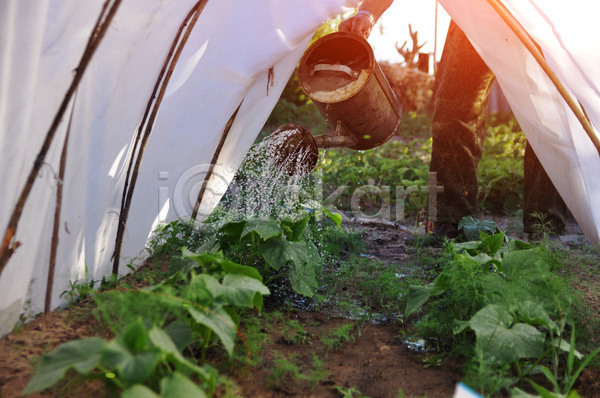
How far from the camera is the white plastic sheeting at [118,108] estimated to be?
5.79 feet

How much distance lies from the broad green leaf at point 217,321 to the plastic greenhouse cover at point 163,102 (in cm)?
72

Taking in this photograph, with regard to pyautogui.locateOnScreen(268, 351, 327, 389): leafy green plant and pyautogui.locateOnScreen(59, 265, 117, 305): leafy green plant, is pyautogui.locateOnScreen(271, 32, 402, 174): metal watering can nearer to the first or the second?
pyautogui.locateOnScreen(59, 265, 117, 305): leafy green plant

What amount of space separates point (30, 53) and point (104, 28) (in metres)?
0.33

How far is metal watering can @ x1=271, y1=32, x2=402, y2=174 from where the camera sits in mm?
2990

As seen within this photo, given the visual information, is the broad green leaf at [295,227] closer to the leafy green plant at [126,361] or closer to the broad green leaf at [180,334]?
the broad green leaf at [180,334]

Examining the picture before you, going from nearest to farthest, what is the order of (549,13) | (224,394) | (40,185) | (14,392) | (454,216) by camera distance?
1. (14,392)
2. (224,394)
3. (40,185)
4. (549,13)
5. (454,216)

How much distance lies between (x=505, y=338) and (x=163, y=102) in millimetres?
1779

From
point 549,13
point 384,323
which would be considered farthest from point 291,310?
point 549,13

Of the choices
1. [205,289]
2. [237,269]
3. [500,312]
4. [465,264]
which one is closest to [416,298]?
[465,264]

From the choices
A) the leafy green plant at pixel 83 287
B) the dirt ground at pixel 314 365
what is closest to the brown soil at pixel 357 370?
the dirt ground at pixel 314 365

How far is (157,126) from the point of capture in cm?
268

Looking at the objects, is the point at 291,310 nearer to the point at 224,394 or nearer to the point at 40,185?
the point at 224,394

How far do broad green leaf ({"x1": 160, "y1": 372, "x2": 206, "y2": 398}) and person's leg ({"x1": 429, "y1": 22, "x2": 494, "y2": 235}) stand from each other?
2788mm

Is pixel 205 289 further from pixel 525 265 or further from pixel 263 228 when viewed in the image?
pixel 525 265
